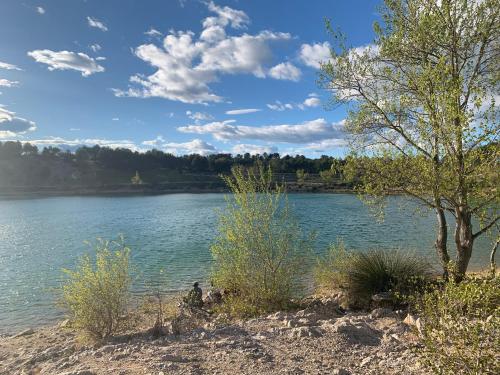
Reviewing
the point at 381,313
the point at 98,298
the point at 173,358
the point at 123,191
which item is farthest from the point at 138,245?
the point at 123,191

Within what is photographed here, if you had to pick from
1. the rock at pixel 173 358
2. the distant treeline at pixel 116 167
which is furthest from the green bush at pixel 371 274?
the distant treeline at pixel 116 167

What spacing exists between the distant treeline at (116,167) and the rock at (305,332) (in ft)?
379

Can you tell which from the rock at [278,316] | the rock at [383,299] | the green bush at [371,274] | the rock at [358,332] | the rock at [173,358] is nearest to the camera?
the rock at [173,358]

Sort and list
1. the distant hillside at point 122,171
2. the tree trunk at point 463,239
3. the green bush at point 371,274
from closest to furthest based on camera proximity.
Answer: the tree trunk at point 463,239 < the green bush at point 371,274 < the distant hillside at point 122,171

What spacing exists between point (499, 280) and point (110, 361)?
24.8 ft

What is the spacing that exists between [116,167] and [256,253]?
154749 millimetres

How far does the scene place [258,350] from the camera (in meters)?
7.54

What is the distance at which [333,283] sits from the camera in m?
13.6

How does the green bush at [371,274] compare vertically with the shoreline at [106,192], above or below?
above

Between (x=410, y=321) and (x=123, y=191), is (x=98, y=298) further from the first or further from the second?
(x=123, y=191)

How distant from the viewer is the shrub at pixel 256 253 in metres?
11.5

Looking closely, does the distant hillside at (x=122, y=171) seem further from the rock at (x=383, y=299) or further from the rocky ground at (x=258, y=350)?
the rocky ground at (x=258, y=350)

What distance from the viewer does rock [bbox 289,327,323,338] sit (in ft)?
26.8

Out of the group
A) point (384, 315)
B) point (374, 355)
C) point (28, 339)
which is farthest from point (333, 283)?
point (28, 339)
